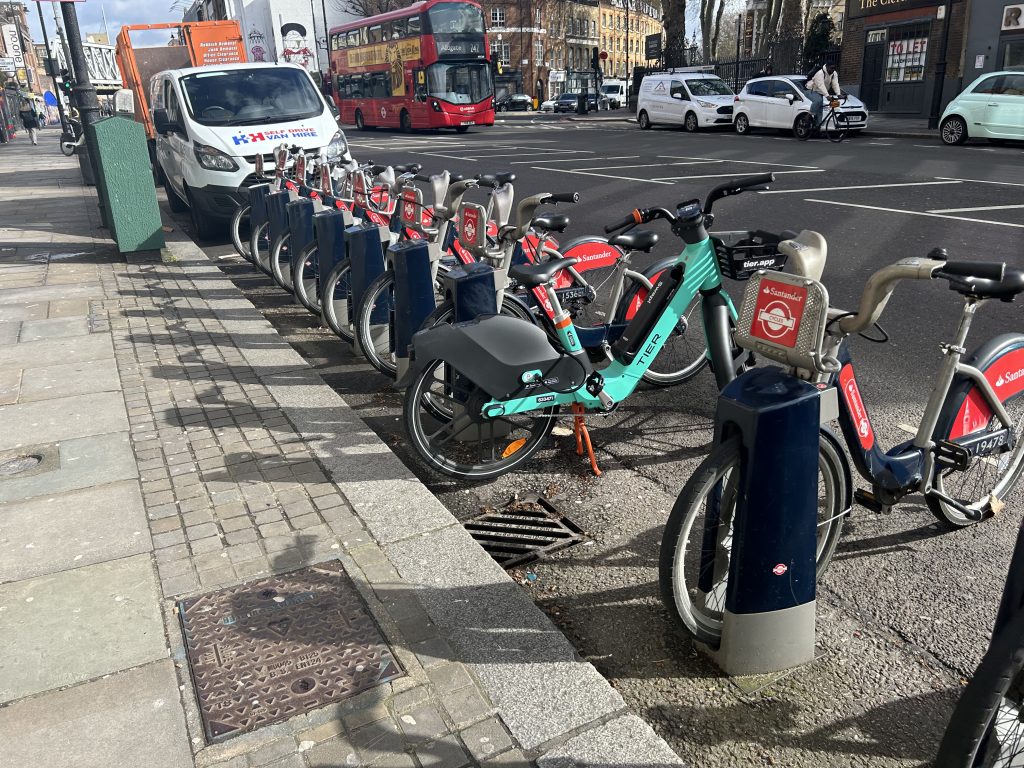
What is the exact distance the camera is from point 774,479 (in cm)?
233

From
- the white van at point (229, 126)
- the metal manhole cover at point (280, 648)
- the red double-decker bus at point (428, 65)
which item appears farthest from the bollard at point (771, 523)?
the red double-decker bus at point (428, 65)

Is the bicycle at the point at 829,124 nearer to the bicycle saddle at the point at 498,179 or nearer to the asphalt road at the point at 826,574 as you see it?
the asphalt road at the point at 826,574

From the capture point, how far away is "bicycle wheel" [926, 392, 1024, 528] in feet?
10.4

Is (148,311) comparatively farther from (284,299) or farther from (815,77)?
(815,77)

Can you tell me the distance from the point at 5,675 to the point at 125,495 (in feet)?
4.09

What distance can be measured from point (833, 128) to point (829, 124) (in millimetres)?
172

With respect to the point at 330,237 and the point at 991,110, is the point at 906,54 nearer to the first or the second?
the point at 991,110

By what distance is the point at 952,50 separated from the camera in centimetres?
2558

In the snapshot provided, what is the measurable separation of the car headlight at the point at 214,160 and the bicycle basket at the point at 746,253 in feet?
27.5

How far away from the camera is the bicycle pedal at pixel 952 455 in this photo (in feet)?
9.64

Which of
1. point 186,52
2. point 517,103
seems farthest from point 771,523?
point 517,103

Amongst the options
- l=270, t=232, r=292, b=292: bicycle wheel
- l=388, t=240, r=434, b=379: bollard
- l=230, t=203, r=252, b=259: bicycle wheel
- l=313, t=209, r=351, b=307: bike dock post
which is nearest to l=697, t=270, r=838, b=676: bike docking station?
l=388, t=240, r=434, b=379: bollard

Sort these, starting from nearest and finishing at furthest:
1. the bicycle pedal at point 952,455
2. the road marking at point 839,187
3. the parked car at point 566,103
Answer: the bicycle pedal at point 952,455 < the road marking at point 839,187 < the parked car at point 566,103

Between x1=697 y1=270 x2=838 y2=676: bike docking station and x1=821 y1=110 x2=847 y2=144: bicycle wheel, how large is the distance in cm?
2017
